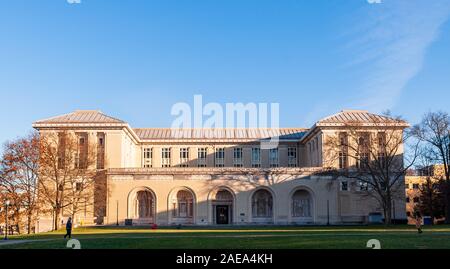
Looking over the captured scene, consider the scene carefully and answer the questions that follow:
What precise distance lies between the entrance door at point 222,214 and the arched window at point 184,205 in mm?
3401

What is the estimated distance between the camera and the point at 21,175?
5594 cm

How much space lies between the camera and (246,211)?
64750 millimetres

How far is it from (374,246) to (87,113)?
68.6 metres

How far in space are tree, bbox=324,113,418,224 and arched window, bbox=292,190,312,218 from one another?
16.9 ft

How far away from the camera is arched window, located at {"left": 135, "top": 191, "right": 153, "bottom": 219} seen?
65.0m

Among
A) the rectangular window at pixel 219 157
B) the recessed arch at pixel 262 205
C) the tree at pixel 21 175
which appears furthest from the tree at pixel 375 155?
the tree at pixel 21 175

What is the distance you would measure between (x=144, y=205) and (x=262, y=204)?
50.9 feet

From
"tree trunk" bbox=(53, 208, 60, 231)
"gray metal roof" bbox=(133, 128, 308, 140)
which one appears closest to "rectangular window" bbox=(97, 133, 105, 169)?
"tree trunk" bbox=(53, 208, 60, 231)

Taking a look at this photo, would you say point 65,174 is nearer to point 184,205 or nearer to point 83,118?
point 83,118

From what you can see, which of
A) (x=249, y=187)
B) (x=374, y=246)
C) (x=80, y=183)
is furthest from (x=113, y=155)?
(x=374, y=246)

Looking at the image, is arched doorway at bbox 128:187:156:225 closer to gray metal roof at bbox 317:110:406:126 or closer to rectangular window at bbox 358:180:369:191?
gray metal roof at bbox 317:110:406:126
